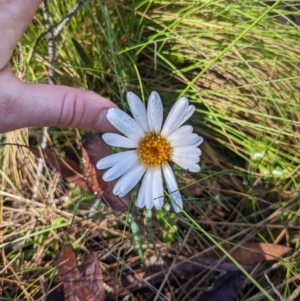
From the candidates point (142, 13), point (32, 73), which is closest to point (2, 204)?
point (32, 73)

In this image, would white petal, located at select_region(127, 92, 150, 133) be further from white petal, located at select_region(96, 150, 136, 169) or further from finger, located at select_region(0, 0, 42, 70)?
finger, located at select_region(0, 0, 42, 70)

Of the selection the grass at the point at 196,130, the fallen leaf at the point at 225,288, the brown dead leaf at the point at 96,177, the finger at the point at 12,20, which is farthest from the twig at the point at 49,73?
the fallen leaf at the point at 225,288

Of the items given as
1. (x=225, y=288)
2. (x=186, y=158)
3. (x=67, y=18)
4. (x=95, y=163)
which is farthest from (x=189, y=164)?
(x=67, y=18)

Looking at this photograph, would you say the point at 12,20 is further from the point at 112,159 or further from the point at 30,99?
the point at 112,159

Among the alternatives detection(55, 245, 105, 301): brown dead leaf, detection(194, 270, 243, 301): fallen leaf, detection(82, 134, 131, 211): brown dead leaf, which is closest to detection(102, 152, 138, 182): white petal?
detection(82, 134, 131, 211): brown dead leaf

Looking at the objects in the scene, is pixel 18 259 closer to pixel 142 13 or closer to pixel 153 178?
pixel 153 178

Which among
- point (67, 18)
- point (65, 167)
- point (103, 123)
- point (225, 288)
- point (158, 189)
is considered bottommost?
point (225, 288)
